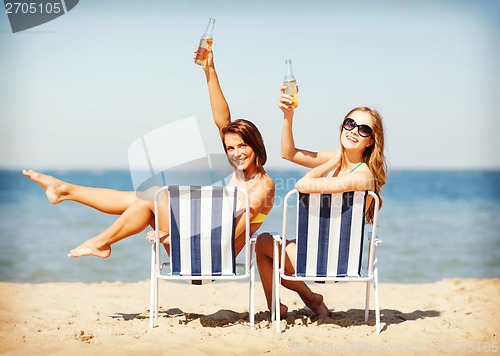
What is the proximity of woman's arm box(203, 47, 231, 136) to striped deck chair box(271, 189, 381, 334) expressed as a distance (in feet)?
3.17

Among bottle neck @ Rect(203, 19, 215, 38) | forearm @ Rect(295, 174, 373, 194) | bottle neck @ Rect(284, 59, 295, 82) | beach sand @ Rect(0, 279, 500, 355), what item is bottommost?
beach sand @ Rect(0, 279, 500, 355)

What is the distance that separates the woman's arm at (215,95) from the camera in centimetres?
466

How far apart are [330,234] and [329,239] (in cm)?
4

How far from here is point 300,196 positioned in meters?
4.02

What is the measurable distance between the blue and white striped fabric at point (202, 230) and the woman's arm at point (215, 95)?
0.76m

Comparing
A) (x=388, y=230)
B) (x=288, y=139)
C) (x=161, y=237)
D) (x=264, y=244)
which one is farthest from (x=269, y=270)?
(x=388, y=230)

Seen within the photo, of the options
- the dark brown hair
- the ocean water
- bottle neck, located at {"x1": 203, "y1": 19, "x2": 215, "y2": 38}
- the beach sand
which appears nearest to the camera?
the beach sand

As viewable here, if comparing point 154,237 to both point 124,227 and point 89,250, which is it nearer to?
point 124,227

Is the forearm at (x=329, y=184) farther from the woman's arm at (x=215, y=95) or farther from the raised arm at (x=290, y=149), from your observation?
the woman's arm at (x=215, y=95)

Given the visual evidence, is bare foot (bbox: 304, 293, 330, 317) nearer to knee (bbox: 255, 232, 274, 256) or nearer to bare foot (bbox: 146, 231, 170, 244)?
knee (bbox: 255, 232, 274, 256)

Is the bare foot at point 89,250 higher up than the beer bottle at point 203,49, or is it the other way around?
the beer bottle at point 203,49

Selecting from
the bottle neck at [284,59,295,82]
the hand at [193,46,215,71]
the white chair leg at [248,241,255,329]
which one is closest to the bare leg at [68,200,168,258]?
the white chair leg at [248,241,255,329]

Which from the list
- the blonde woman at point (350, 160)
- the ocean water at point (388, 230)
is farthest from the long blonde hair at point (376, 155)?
the ocean water at point (388, 230)

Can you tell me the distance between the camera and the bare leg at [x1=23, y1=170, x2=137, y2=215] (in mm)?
4465
